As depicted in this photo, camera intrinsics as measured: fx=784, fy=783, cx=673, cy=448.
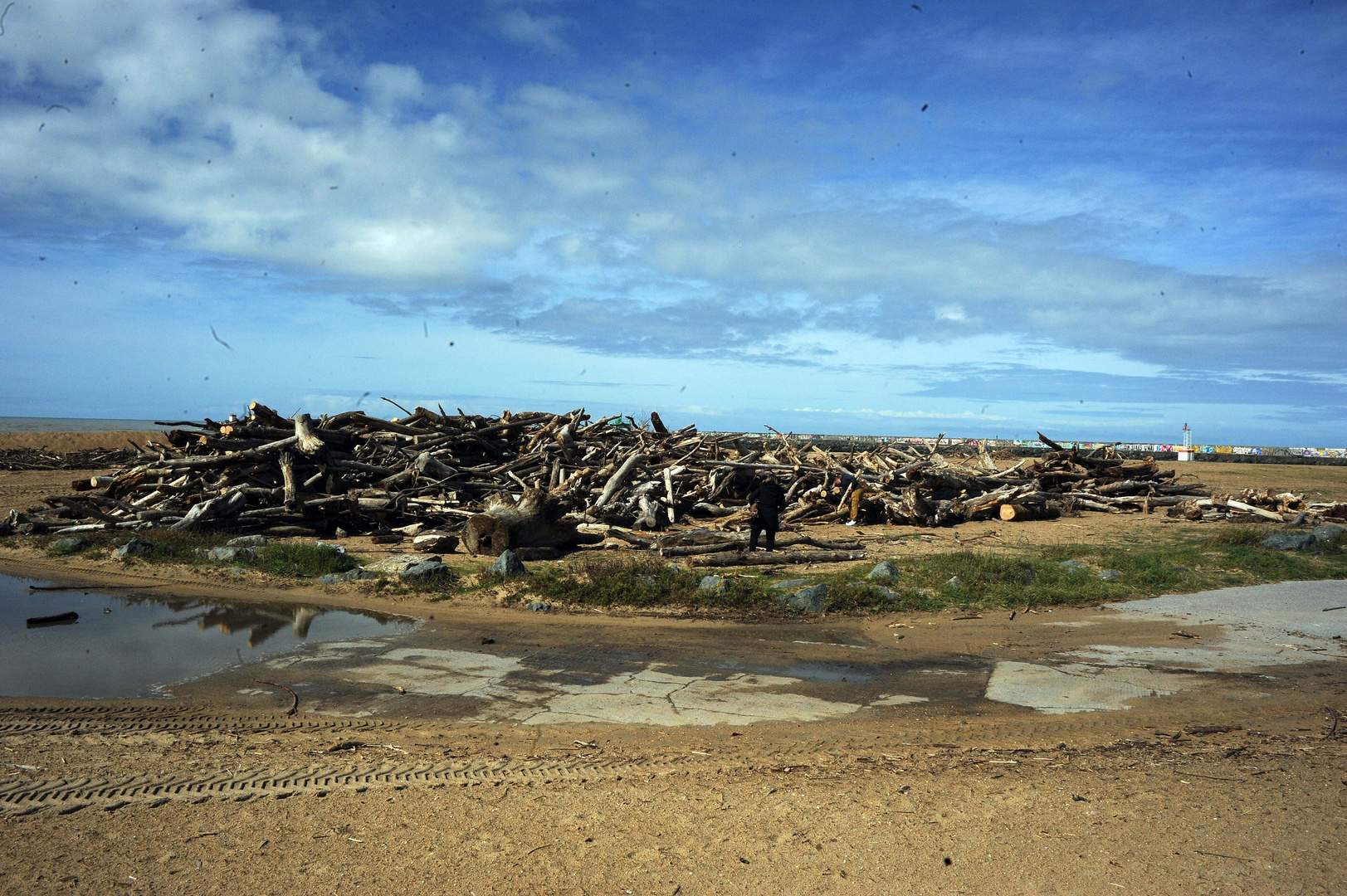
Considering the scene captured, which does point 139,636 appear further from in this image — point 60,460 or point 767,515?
point 60,460

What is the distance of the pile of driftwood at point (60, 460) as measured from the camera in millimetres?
27297

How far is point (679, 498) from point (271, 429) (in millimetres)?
9184

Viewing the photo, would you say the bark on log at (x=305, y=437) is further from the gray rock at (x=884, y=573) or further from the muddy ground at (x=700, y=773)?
the gray rock at (x=884, y=573)

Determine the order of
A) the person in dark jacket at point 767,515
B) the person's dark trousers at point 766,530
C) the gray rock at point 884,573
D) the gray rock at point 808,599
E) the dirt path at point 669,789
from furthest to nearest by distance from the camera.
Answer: the person's dark trousers at point 766,530, the person in dark jacket at point 767,515, the gray rock at point 884,573, the gray rock at point 808,599, the dirt path at point 669,789

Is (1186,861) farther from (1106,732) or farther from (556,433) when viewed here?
(556,433)

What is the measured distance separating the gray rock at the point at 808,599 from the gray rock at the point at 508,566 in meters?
3.79

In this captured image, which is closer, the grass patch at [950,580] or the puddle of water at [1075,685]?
the puddle of water at [1075,685]

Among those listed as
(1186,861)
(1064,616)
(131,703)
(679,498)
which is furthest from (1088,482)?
(131,703)

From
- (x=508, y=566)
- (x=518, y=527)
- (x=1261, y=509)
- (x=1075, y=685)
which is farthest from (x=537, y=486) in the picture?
(x=1261, y=509)

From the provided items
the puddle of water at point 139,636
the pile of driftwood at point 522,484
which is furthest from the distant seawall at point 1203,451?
the puddle of water at point 139,636

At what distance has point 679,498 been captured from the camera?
60.5ft

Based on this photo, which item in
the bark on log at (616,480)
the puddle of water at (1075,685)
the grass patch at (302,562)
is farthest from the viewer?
the bark on log at (616,480)

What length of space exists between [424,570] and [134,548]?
5.28m

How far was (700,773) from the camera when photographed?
4.85 meters
